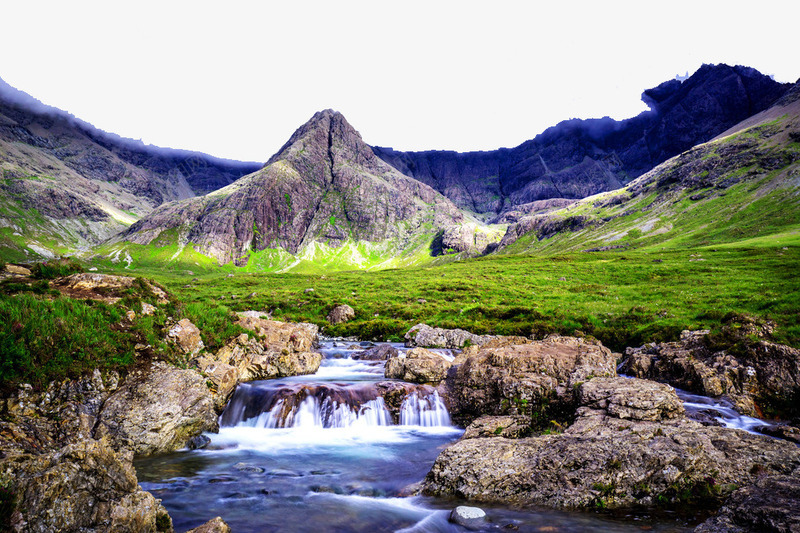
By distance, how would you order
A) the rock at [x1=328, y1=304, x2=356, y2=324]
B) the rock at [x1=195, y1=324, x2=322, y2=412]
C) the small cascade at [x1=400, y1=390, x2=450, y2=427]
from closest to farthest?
the rock at [x1=195, y1=324, x2=322, y2=412] → the small cascade at [x1=400, y1=390, x2=450, y2=427] → the rock at [x1=328, y1=304, x2=356, y2=324]

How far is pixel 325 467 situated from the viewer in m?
13.9

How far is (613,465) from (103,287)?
871 inches

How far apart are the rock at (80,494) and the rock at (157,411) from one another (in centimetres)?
602

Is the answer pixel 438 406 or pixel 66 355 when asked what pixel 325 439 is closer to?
pixel 438 406

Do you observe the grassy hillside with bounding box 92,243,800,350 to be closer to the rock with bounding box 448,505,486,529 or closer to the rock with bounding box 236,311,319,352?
the rock with bounding box 236,311,319,352

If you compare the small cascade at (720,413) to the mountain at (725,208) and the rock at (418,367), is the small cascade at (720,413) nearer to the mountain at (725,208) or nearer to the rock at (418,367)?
the rock at (418,367)

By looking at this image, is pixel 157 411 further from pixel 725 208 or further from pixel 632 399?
pixel 725 208

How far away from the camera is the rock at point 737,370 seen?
16812 mm

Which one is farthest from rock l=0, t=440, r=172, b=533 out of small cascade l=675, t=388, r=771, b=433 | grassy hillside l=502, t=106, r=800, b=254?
grassy hillside l=502, t=106, r=800, b=254

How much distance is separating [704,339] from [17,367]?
32.5 meters

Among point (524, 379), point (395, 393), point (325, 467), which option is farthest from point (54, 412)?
point (524, 379)

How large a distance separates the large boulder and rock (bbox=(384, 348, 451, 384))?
9406mm

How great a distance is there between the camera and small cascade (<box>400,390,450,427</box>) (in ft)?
60.5

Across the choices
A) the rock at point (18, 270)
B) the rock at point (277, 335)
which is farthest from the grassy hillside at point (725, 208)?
the rock at point (18, 270)
